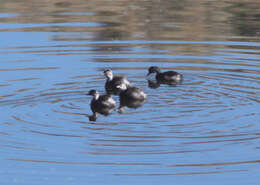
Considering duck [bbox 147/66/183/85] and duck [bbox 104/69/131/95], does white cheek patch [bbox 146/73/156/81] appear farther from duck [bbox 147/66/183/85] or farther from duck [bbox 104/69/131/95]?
duck [bbox 104/69/131/95]

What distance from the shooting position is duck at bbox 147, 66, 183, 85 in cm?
1451

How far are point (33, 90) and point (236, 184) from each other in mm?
6118

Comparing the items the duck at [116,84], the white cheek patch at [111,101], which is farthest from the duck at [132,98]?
the duck at [116,84]

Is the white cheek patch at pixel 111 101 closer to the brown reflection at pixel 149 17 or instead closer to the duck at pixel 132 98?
the duck at pixel 132 98

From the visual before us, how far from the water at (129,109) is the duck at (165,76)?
27cm

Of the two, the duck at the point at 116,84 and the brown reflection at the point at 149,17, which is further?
the brown reflection at the point at 149,17

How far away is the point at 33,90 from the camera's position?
13570 millimetres

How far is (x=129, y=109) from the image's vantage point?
12320 millimetres

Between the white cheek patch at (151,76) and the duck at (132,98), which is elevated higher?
the duck at (132,98)

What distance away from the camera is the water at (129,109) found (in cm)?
915

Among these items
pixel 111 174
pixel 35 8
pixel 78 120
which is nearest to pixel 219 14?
pixel 35 8

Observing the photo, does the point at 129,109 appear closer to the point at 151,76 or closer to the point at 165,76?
the point at 165,76

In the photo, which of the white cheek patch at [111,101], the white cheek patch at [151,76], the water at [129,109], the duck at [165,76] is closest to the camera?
the water at [129,109]

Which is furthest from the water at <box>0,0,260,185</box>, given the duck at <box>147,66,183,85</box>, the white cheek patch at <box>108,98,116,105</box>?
the white cheek patch at <box>108,98,116,105</box>
